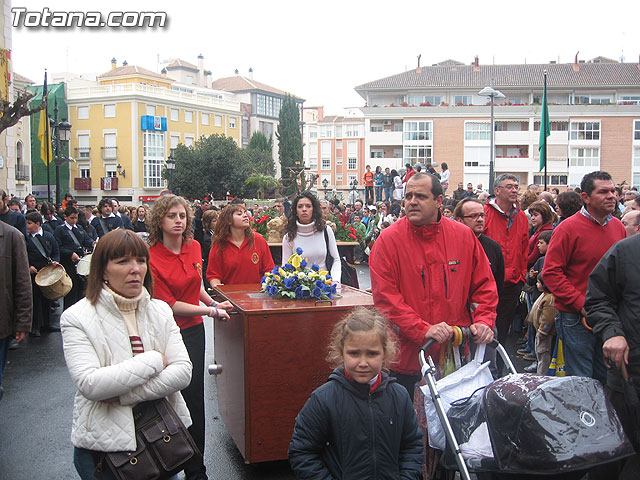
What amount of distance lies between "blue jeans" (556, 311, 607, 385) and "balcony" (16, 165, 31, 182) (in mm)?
43251

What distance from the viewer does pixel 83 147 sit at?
240 feet

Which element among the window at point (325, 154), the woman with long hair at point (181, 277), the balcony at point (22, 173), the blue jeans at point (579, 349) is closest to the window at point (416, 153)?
the balcony at point (22, 173)

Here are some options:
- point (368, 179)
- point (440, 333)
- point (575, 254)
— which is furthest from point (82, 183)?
point (440, 333)

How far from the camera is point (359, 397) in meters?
3.15

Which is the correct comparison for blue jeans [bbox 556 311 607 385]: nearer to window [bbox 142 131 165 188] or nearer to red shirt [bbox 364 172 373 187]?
red shirt [bbox 364 172 373 187]

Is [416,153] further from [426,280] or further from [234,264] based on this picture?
[426,280]

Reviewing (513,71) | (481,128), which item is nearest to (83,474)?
(481,128)

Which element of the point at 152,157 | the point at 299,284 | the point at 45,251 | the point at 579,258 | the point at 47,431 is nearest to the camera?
the point at 299,284

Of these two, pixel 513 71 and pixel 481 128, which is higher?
pixel 513 71

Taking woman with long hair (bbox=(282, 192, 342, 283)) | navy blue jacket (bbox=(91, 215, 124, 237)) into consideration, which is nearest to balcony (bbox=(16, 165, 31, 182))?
navy blue jacket (bbox=(91, 215, 124, 237))

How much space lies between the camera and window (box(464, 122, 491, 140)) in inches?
2403

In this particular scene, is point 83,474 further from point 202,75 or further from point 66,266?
point 202,75

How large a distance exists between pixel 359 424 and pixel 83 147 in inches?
3007

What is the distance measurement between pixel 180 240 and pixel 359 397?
2.24 m
